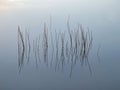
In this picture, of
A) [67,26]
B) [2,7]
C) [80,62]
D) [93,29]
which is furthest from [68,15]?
[2,7]

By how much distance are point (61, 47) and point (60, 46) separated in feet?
0.04

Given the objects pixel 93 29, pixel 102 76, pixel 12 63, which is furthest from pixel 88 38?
pixel 12 63

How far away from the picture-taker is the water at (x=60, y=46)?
2.07 metres

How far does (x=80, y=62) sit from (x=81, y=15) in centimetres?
42

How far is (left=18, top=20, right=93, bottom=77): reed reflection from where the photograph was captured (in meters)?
2.07

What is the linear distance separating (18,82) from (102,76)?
76 cm

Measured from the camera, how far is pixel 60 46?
6.87 ft

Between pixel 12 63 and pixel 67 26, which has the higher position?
pixel 67 26

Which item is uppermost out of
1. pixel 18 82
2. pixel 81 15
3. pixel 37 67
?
pixel 81 15

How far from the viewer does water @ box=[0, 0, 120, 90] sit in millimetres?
2072

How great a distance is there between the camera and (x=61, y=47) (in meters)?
2.09

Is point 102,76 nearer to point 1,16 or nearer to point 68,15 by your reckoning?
point 68,15

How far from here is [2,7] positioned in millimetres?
2111

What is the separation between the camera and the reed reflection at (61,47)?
2074 mm
